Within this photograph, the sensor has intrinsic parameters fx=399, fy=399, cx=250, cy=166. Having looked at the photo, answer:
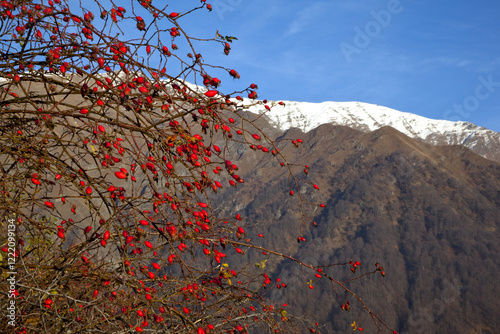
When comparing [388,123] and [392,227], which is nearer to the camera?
[392,227]

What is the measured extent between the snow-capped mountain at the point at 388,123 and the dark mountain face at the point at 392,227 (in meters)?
17.5

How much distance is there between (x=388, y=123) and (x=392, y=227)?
62.9 m

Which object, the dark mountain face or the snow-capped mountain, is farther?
the snow-capped mountain

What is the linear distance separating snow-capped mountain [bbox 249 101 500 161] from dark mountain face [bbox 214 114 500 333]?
1748 centimetres

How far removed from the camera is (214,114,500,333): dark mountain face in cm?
7769

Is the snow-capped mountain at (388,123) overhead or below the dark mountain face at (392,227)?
overhead

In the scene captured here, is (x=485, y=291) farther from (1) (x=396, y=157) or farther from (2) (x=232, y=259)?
(2) (x=232, y=259)

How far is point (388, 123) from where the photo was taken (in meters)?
151

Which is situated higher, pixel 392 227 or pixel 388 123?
pixel 388 123

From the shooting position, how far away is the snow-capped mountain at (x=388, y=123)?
473ft

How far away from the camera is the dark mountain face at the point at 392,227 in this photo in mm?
77688

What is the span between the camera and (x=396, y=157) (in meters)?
110

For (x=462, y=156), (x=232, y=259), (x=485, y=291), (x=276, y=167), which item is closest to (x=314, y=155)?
(x=276, y=167)

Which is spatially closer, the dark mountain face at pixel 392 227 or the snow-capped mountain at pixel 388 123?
the dark mountain face at pixel 392 227
